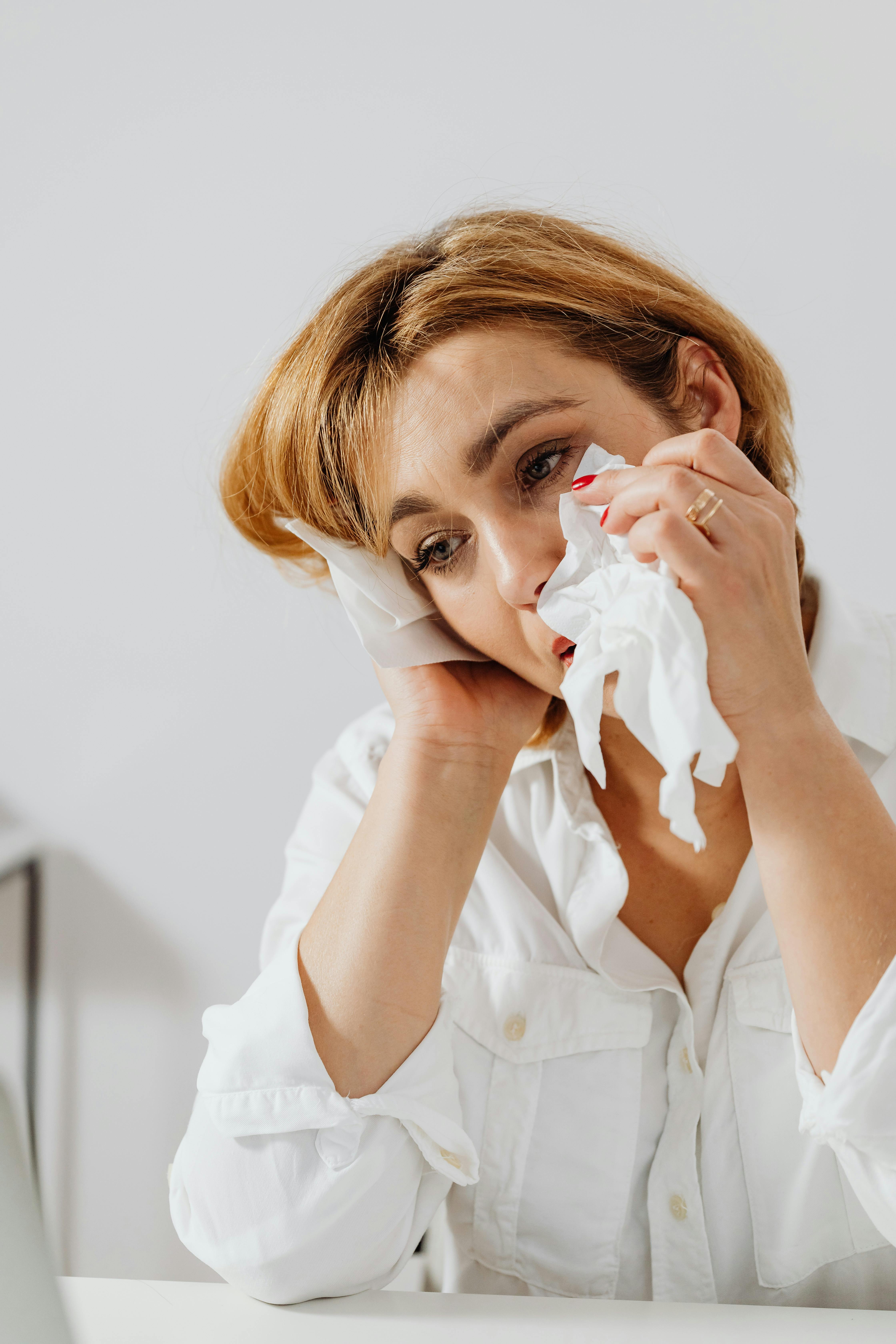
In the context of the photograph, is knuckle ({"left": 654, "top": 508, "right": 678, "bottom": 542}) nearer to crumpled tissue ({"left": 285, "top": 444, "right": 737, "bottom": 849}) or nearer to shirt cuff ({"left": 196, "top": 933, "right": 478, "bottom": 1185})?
crumpled tissue ({"left": 285, "top": 444, "right": 737, "bottom": 849})

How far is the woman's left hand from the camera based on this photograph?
652 mm

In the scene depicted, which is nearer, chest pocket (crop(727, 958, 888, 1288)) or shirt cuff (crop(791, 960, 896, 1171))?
shirt cuff (crop(791, 960, 896, 1171))

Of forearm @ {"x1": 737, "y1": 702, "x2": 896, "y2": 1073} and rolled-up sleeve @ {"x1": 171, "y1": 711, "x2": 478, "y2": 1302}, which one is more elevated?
forearm @ {"x1": 737, "y1": 702, "x2": 896, "y2": 1073}

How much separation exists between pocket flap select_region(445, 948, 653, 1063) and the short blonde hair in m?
0.45

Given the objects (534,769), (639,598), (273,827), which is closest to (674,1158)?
(534,769)

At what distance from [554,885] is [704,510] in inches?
18.0

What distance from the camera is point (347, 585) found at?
3.30 ft

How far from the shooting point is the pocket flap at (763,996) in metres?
0.86

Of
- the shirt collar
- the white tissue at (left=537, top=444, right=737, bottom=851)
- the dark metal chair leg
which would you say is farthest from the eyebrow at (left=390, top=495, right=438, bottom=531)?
the dark metal chair leg

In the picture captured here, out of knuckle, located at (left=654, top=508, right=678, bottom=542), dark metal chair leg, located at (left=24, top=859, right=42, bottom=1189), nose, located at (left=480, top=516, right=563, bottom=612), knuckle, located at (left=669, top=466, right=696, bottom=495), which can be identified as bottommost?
dark metal chair leg, located at (left=24, top=859, right=42, bottom=1189)

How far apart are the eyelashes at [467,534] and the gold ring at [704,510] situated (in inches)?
7.4

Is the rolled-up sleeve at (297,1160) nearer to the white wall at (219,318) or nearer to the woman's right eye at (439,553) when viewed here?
the woman's right eye at (439,553)

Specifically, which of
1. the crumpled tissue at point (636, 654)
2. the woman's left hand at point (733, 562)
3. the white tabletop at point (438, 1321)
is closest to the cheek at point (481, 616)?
the crumpled tissue at point (636, 654)

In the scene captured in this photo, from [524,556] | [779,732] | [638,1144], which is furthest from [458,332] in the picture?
[638,1144]
